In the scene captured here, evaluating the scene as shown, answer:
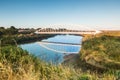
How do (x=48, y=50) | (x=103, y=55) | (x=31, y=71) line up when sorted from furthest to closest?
(x=48, y=50), (x=103, y=55), (x=31, y=71)

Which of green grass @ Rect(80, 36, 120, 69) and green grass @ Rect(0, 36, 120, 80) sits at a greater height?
green grass @ Rect(0, 36, 120, 80)

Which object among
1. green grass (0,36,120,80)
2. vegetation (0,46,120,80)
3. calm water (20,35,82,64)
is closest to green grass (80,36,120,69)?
green grass (0,36,120,80)

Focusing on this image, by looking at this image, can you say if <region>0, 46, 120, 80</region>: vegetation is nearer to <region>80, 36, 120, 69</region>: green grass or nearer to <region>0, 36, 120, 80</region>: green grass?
<region>0, 36, 120, 80</region>: green grass

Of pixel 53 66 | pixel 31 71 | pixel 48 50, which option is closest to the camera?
pixel 31 71

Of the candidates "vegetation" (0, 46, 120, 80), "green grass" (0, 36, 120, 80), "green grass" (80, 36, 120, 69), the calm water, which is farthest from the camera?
"green grass" (80, 36, 120, 69)

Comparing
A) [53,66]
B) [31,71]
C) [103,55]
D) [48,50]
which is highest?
[31,71]

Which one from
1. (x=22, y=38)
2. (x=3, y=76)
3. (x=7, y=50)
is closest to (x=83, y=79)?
(x=3, y=76)

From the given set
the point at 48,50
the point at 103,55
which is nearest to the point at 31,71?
the point at 103,55

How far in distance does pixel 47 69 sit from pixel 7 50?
174cm

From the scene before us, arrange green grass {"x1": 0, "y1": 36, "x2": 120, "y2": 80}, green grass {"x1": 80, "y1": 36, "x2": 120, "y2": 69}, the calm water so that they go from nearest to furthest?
green grass {"x1": 0, "y1": 36, "x2": 120, "y2": 80} → the calm water → green grass {"x1": 80, "y1": 36, "x2": 120, "y2": 69}

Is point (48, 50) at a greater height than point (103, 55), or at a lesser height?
lesser

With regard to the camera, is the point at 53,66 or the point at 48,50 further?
the point at 48,50

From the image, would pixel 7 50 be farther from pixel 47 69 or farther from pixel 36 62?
pixel 47 69

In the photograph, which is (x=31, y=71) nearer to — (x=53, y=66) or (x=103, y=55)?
(x=53, y=66)
